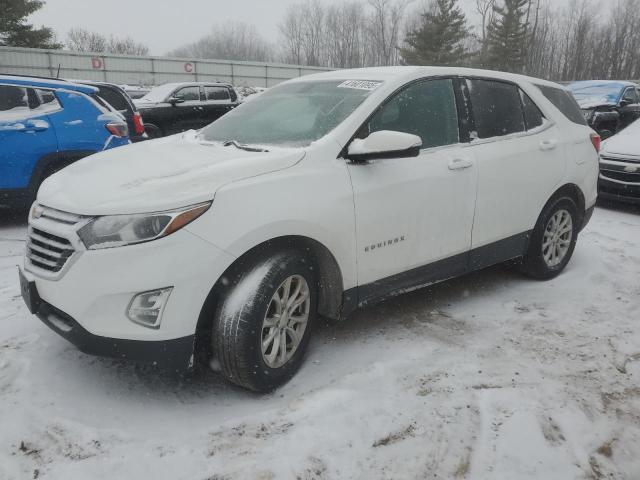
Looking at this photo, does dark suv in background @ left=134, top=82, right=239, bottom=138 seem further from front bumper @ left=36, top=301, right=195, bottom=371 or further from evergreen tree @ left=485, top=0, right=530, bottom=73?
evergreen tree @ left=485, top=0, right=530, bottom=73

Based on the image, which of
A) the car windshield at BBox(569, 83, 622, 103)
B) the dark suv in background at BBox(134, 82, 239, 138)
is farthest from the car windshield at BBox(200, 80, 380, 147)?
the car windshield at BBox(569, 83, 622, 103)

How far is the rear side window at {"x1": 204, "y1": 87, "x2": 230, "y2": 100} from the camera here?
537 inches

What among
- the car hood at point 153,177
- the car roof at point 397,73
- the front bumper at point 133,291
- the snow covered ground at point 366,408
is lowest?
the snow covered ground at point 366,408

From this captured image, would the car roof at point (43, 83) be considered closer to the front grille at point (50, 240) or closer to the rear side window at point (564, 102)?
the front grille at point (50, 240)

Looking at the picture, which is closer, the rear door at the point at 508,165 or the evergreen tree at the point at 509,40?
the rear door at the point at 508,165

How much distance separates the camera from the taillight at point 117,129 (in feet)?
20.1

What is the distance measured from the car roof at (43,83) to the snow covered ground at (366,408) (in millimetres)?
3134

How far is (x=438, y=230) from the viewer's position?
3.36 m

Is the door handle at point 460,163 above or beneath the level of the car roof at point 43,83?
beneath

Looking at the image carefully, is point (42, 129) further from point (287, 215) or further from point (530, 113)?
point (530, 113)

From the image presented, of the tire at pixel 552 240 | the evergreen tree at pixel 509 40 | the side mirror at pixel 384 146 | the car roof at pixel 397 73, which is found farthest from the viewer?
the evergreen tree at pixel 509 40

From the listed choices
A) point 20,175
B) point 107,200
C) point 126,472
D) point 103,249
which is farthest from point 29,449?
point 20,175

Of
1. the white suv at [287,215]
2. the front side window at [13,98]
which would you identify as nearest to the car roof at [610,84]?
the white suv at [287,215]

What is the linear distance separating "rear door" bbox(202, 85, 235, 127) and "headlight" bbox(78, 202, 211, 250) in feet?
37.0
